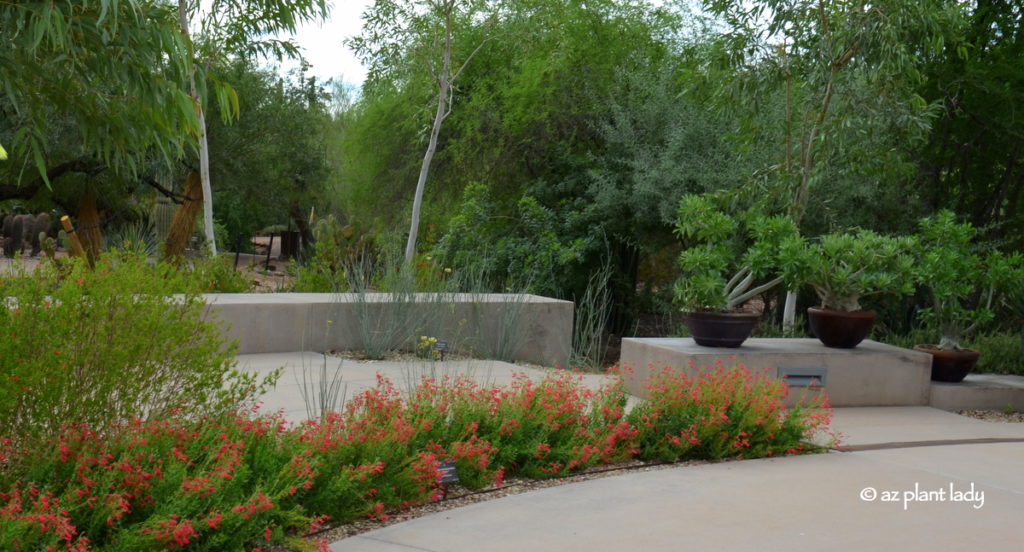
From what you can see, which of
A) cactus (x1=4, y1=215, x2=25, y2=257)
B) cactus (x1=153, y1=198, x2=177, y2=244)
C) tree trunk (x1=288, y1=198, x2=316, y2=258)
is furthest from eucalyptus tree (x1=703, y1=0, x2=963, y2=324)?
cactus (x1=4, y1=215, x2=25, y2=257)

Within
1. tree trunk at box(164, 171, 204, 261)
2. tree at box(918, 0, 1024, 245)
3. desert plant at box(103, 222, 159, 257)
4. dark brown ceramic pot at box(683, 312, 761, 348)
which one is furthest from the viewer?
tree trunk at box(164, 171, 204, 261)

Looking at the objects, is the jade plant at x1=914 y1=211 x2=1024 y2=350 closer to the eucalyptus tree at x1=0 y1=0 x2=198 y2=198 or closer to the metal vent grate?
the metal vent grate

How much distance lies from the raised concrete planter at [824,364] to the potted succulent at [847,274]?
202 millimetres

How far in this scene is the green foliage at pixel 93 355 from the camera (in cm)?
394

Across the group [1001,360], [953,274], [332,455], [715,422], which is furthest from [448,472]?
[1001,360]

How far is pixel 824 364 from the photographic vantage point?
306 inches

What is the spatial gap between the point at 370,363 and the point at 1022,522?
220 inches

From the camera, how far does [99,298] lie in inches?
174

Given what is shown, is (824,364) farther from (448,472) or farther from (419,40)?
(419,40)

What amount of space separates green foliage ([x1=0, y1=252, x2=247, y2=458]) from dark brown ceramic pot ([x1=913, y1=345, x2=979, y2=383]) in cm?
613

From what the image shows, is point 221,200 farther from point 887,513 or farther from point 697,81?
point 887,513

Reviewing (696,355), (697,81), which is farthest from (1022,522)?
(697,81)

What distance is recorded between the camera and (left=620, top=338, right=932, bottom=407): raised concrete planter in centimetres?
756

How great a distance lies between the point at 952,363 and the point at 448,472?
17.6ft
